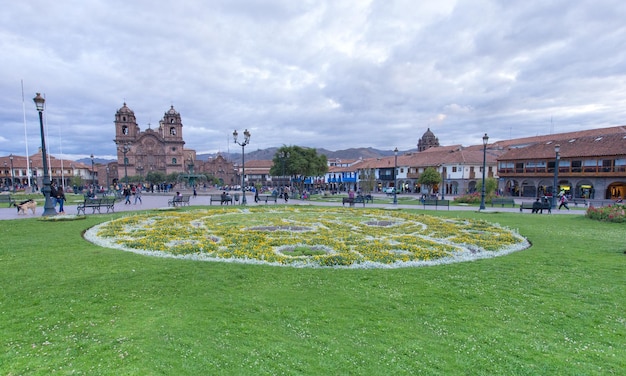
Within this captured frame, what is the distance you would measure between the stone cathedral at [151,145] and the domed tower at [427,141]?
241ft

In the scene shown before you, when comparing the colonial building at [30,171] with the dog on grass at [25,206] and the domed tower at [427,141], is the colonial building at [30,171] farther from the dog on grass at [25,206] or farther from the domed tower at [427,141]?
the domed tower at [427,141]

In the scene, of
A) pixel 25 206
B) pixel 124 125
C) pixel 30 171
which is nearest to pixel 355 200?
pixel 25 206

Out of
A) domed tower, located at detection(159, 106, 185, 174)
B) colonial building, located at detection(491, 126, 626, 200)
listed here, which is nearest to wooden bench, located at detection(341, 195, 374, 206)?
colonial building, located at detection(491, 126, 626, 200)

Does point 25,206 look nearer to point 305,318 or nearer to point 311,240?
point 311,240

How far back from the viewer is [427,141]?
4031 inches

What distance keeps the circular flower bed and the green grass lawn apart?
36.9 inches

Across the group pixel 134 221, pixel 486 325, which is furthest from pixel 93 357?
pixel 134 221

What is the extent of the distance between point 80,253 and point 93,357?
19.6ft

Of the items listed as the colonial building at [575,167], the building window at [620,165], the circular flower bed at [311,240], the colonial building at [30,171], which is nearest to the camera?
the circular flower bed at [311,240]

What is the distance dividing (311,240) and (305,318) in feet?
20.2

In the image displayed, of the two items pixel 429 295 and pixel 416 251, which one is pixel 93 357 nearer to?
pixel 429 295

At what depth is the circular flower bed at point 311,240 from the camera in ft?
27.9

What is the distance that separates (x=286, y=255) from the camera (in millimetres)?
8859

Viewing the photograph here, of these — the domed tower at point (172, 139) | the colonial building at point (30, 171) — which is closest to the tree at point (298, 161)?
the domed tower at point (172, 139)
